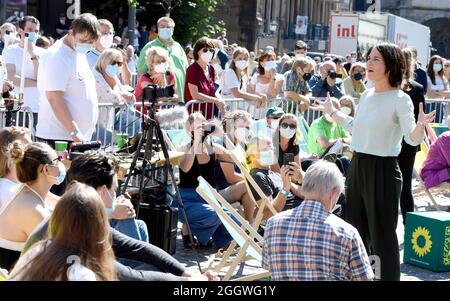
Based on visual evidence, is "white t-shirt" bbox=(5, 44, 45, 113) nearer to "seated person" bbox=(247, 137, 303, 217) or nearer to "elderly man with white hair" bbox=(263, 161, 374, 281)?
"seated person" bbox=(247, 137, 303, 217)

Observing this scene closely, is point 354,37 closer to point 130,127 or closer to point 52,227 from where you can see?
point 130,127

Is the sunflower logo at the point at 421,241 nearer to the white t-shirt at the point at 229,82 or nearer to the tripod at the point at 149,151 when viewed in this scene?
the tripod at the point at 149,151

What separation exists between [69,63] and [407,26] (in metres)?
27.4

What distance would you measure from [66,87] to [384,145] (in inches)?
98.7

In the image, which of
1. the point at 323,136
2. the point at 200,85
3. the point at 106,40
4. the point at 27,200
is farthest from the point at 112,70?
the point at 27,200

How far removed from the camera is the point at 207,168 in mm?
9086

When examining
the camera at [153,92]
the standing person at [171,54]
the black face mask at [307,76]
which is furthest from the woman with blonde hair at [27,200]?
the black face mask at [307,76]

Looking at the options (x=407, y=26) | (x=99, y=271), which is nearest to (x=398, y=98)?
(x=99, y=271)

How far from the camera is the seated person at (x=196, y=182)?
8.87m

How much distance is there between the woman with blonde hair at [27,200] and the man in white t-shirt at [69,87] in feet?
5.09

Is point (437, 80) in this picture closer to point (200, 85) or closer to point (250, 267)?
point (200, 85)

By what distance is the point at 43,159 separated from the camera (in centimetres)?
596

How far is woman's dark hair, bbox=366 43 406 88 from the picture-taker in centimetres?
693

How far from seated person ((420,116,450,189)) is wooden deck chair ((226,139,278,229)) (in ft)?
8.49
